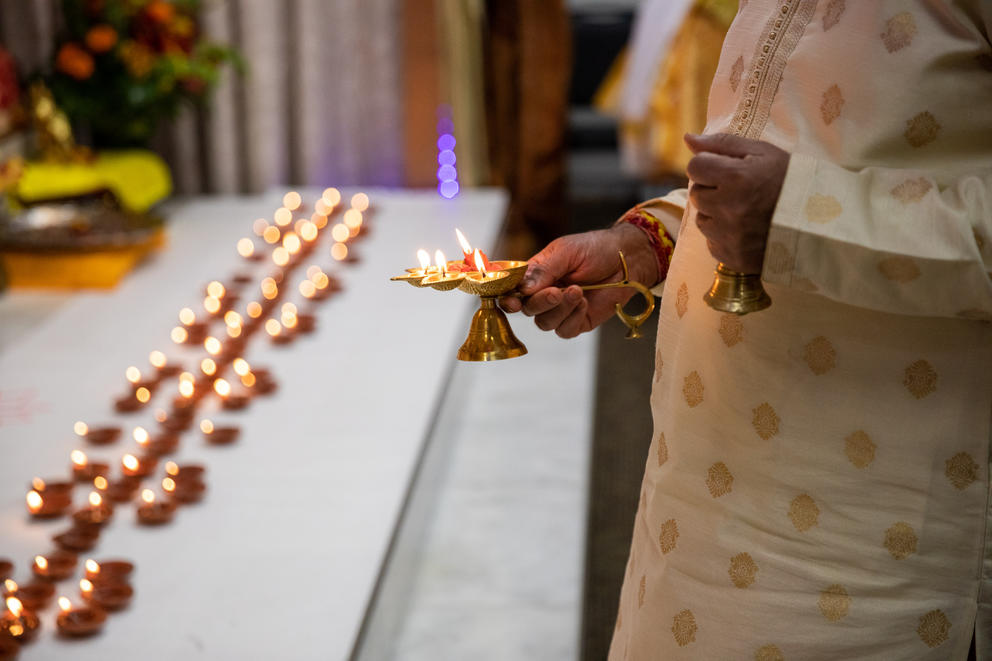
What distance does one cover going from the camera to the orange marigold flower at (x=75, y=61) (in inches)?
130

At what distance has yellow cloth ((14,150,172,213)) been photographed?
321 cm

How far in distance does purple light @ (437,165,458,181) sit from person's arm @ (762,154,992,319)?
3.41m

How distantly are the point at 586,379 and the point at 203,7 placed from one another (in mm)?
1936

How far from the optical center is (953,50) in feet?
2.45

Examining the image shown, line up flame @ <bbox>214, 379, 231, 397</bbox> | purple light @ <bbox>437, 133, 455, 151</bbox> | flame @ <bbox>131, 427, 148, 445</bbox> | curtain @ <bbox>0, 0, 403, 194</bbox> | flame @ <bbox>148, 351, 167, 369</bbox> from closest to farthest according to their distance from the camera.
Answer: flame @ <bbox>131, 427, 148, 445</bbox> < flame @ <bbox>214, 379, 231, 397</bbox> < flame @ <bbox>148, 351, 167, 369</bbox> < curtain @ <bbox>0, 0, 403, 194</bbox> < purple light @ <bbox>437, 133, 455, 151</bbox>

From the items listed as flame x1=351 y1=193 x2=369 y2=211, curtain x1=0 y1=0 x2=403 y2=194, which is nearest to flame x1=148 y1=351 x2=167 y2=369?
flame x1=351 y1=193 x2=369 y2=211

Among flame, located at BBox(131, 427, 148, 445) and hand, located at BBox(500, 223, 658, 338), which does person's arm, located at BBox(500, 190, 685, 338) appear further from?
flame, located at BBox(131, 427, 148, 445)

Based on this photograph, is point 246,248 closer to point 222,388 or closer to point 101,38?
point 101,38

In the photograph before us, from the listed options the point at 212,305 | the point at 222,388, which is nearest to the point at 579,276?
the point at 222,388

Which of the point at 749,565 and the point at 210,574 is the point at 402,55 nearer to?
the point at 210,574

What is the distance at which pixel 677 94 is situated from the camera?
3.13 meters

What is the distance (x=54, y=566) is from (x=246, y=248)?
1766 millimetres

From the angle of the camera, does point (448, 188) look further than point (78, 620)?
Yes

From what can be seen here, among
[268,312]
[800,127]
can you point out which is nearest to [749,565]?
[800,127]
